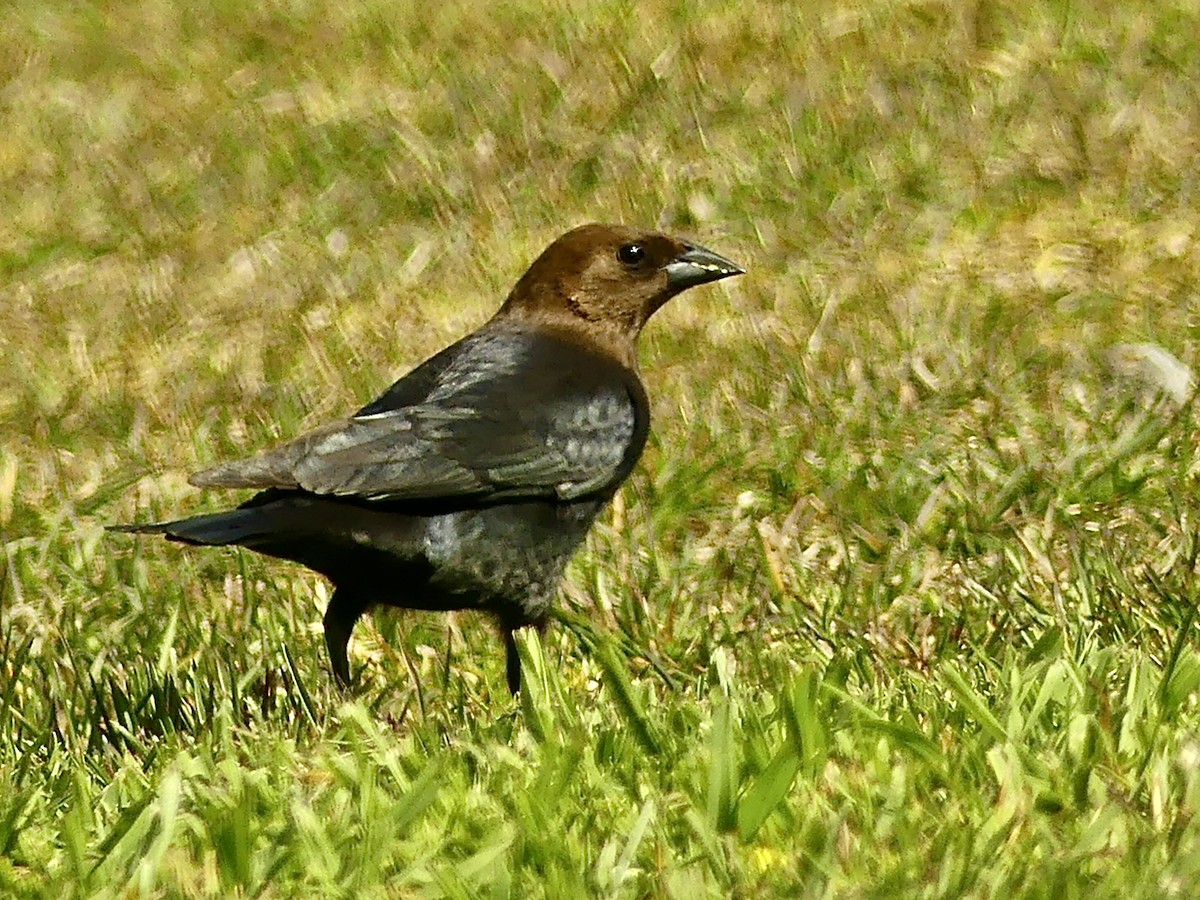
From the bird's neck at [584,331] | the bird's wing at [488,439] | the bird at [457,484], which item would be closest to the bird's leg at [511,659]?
the bird at [457,484]

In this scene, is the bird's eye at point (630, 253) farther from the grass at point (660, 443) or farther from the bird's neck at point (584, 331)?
the grass at point (660, 443)

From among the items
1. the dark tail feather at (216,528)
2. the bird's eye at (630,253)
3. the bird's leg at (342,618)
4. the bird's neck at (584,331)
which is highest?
the dark tail feather at (216,528)

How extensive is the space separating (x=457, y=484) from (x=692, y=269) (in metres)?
1.27

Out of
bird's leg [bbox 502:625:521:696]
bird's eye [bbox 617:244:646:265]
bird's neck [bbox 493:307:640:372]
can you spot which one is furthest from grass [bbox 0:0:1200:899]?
bird's eye [bbox 617:244:646:265]

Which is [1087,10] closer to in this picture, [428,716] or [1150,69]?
[1150,69]

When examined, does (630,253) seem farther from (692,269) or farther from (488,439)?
(488,439)

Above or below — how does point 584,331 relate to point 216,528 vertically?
below

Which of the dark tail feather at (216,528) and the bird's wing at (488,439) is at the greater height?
the dark tail feather at (216,528)

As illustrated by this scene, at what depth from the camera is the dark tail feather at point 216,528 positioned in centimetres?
443

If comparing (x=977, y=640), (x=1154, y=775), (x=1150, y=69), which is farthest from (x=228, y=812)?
(x=1150, y=69)

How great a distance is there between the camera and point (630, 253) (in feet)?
19.4

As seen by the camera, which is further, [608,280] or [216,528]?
[608,280]

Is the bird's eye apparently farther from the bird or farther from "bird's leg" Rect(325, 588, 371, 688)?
"bird's leg" Rect(325, 588, 371, 688)

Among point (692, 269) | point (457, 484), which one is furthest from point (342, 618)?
point (692, 269)
